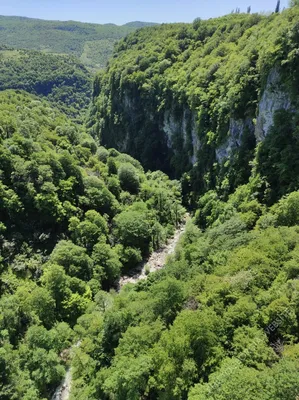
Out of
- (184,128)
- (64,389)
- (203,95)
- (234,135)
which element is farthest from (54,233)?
(184,128)

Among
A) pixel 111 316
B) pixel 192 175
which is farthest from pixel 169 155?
pixel 111 316

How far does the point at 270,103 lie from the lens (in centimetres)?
5966

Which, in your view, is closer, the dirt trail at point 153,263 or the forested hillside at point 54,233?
the forested hillside at point 54,233

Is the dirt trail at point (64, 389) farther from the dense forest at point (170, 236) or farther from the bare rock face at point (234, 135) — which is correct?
the bare rock face at point (234, 135)

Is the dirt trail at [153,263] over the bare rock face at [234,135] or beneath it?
beneath

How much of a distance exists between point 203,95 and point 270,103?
2758cm

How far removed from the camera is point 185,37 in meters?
122

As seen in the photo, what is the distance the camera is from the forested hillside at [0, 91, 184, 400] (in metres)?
42.8

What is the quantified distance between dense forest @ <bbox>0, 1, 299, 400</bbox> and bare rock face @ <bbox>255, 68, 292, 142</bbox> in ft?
0.79

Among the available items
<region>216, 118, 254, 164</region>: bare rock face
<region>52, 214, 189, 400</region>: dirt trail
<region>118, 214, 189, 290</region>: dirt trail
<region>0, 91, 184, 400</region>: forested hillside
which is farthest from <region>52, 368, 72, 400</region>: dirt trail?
<region>216, 118, 254, 164</region>: bare rock face

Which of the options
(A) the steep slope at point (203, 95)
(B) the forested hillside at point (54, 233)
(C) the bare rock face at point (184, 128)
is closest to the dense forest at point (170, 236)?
(B) the forested hillside at point (54, 233)

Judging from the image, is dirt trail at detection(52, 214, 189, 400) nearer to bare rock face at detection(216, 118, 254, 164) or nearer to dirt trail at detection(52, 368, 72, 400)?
dirt trail at detection(52, 368, 72, 400)

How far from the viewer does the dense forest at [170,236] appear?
28.0 metres

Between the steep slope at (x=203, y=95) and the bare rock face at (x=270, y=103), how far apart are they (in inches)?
6.5
